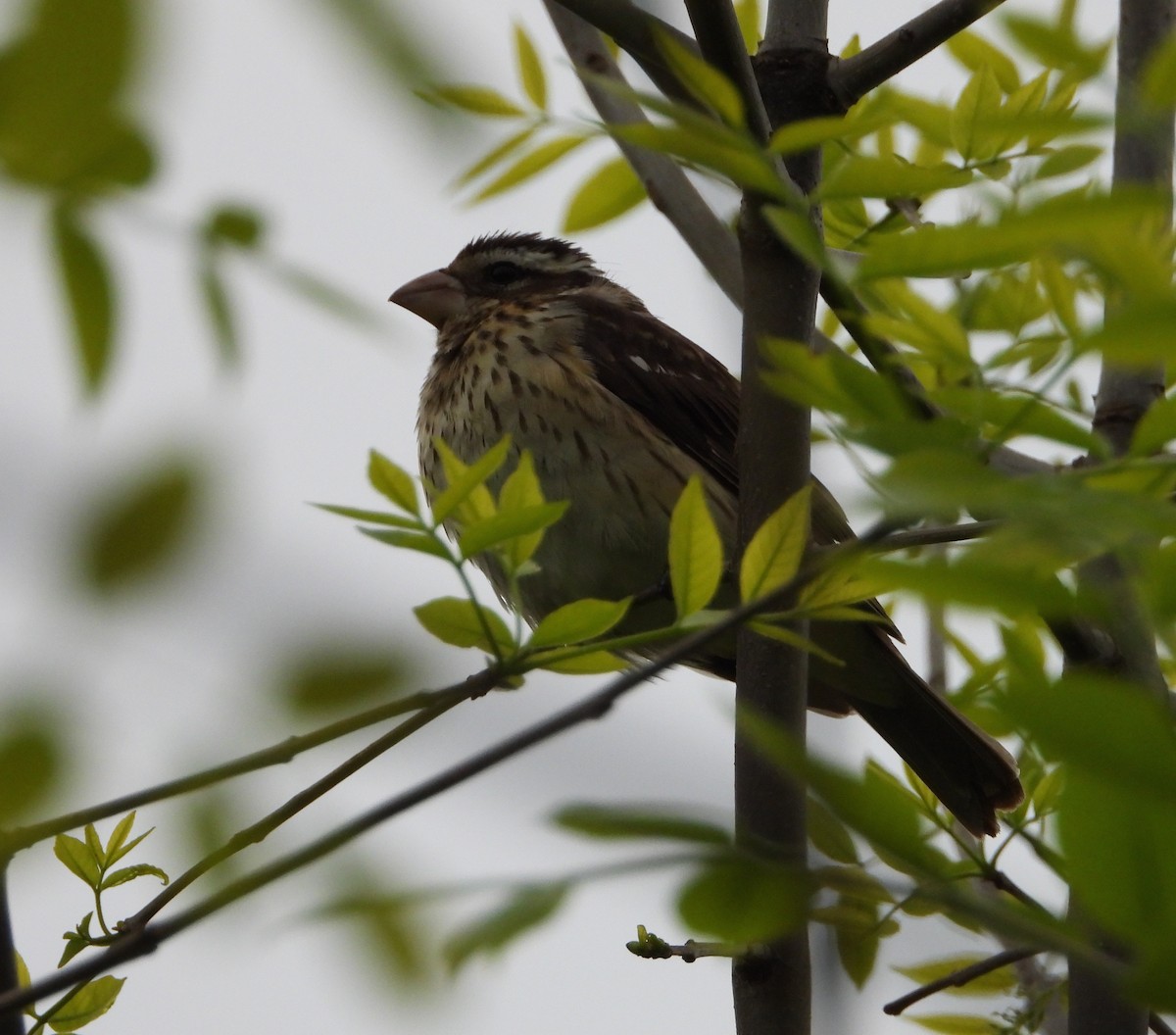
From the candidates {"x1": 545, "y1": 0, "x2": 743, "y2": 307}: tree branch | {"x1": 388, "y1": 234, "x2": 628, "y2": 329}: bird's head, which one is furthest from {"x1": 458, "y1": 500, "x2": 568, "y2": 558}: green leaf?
{"x1": 388, "y1": 234, "x2": 628, "y2": 329}: bird's head

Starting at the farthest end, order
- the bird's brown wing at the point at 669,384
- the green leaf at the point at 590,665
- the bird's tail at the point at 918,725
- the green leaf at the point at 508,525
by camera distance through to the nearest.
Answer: the bird's brown wing at the point at 669,384 → the bird's tail at the point at 918,725 → the green leaf at the point at 590,665 → the green leaf at the point at 508,525

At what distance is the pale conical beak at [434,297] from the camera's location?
5.23 m

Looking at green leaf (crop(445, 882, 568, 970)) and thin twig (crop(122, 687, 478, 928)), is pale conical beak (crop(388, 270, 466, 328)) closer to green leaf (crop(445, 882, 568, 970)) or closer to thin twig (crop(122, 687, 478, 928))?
thin twig (crop(122, 687, 478, 928))

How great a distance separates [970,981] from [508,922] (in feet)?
6.98

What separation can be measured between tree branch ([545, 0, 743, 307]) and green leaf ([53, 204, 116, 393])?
2.09 meters

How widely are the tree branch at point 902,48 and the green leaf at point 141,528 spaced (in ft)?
6.28

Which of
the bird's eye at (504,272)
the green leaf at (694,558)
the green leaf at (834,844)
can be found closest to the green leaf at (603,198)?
the green leaf at (694,558)

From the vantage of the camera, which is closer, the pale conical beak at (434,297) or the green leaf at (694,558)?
the green leaf at (694,558)

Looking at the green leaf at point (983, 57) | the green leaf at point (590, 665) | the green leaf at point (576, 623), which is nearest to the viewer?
the green leaf at point (576, 623)

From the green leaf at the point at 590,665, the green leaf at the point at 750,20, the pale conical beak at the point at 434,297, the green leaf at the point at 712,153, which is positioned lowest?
the green leaf at the point at 590,665

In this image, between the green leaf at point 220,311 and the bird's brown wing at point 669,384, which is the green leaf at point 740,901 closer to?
the green leaf at point 220,311

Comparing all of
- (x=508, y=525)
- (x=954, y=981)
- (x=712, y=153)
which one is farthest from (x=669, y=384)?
(x=712, y=153)

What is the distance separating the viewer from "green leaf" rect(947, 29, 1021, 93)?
289 cm

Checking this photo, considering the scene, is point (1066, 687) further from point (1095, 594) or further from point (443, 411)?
point (443, 411)
